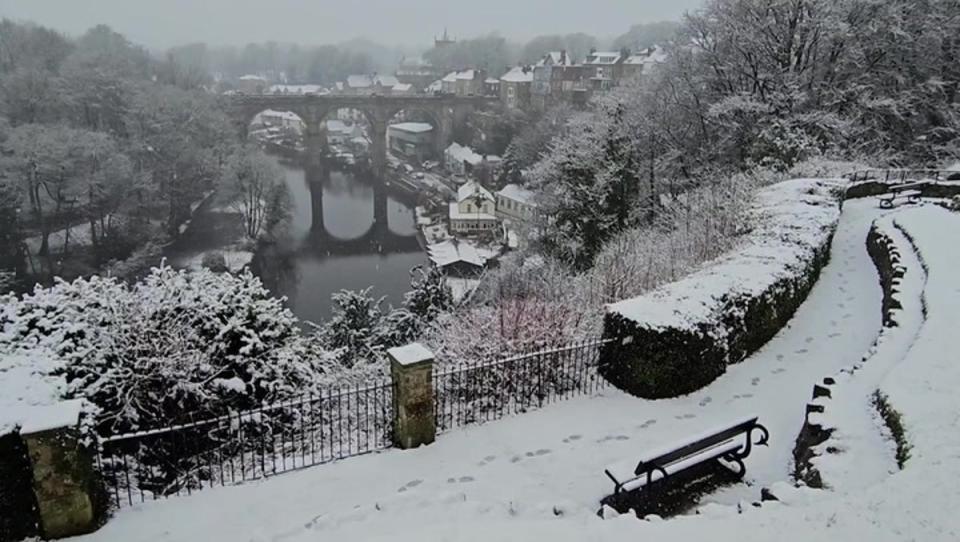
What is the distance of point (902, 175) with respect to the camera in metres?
20.2

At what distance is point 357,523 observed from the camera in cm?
533

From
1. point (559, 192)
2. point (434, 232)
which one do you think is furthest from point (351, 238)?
point (559, 192)

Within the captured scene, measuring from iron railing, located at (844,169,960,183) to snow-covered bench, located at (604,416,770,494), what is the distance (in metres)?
15.7

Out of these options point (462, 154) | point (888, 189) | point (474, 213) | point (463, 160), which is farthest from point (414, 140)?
point (888, 189)

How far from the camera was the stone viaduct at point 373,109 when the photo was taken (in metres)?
52.7

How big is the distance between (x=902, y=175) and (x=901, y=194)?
10.8 ft

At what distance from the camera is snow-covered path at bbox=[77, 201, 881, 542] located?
5.44 meters

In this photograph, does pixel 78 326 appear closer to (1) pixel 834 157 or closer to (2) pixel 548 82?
(1) pixel 834 157

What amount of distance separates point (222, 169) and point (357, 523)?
37.9 metres

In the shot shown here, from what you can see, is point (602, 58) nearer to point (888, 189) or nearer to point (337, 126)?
point (337, 126)

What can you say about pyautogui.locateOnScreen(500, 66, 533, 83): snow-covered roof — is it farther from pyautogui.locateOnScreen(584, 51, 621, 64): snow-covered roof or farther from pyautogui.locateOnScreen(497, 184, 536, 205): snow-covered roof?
pyautogui.locateOnScreen(497, 184, 536, 205): snow-covered roof

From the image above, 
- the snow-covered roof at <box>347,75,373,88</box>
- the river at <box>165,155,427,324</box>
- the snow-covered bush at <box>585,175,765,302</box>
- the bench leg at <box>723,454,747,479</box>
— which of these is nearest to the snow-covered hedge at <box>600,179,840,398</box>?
the bench leg at <box>723,454,747,479</box>

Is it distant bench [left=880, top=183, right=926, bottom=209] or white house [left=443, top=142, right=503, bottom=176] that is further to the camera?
white house [left=443, top=142, right=503, bottom=176]

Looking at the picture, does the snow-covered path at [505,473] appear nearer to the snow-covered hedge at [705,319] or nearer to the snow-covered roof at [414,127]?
the snow-covered hedge at [705,319]
